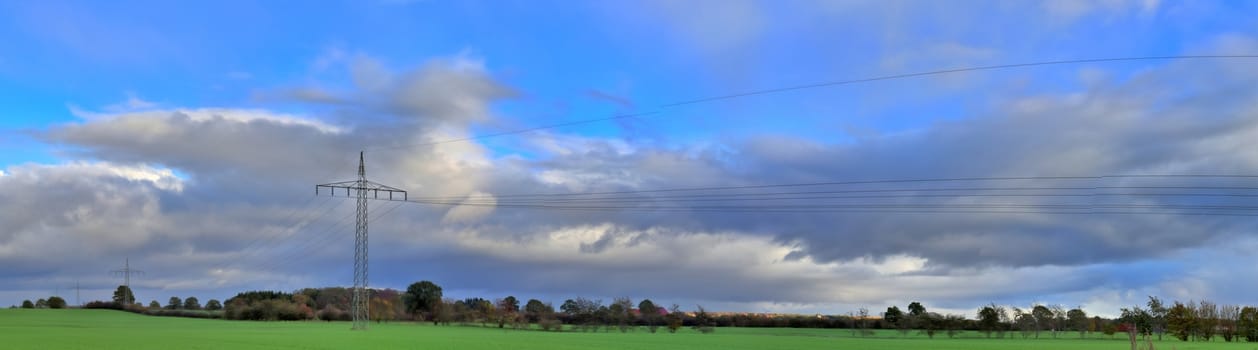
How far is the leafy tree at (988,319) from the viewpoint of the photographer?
113 metres

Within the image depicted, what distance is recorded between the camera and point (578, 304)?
134875 mm

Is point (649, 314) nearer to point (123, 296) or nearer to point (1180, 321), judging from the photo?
point (1180, 321)

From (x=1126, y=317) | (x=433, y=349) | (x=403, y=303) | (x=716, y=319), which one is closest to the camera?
(x=433, y=349)

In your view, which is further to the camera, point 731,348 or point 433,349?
point 731,348

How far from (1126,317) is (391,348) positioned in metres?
98.1

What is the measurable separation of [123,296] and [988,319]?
161 metres

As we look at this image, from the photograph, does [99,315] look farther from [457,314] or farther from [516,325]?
[516,325]

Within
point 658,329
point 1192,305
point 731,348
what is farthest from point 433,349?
point 1192,305

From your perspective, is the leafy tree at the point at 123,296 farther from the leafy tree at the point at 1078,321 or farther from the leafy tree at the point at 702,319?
the leafy tree at the point at 1078,321

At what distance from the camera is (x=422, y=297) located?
165m

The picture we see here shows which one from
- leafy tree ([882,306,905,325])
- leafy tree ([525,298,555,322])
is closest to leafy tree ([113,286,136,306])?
leafy tree ([525,298,555,322])

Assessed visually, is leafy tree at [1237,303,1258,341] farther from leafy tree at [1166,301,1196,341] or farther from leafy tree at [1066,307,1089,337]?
leafy tree at [1066,307,1089,337]

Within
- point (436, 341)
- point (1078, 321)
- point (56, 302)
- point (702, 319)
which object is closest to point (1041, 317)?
point (1078, 321)

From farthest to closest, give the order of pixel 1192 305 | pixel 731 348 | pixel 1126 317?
pixel 1126 317, pixel 1192 305, pixel 731 348
